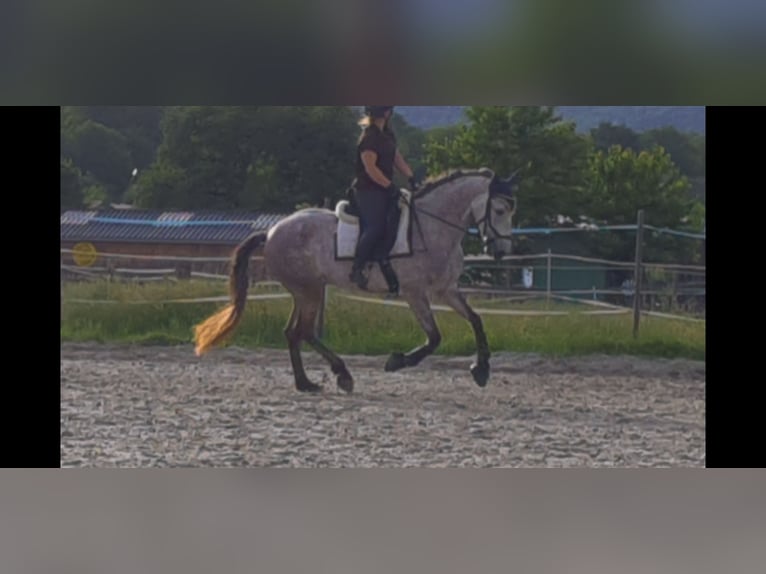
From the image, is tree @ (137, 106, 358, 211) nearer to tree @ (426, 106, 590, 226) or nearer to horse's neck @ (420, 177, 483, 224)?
horse's neck @ (420, 177, 483, 224)

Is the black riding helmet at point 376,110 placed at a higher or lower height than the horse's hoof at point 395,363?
higher

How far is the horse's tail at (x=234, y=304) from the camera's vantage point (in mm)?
10945

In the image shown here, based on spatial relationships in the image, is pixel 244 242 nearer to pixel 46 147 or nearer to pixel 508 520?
pixel 46 147

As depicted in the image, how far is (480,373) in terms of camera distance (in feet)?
35.7

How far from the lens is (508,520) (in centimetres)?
957

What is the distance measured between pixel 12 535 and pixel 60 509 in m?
0.75

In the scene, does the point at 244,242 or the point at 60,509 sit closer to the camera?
the point at 60,509

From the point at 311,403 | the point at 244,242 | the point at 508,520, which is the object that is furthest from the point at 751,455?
the point at 244,242

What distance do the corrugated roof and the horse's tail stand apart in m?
0.10

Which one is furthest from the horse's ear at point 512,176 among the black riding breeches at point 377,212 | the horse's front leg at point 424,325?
the horse's front leg at point 424,325
